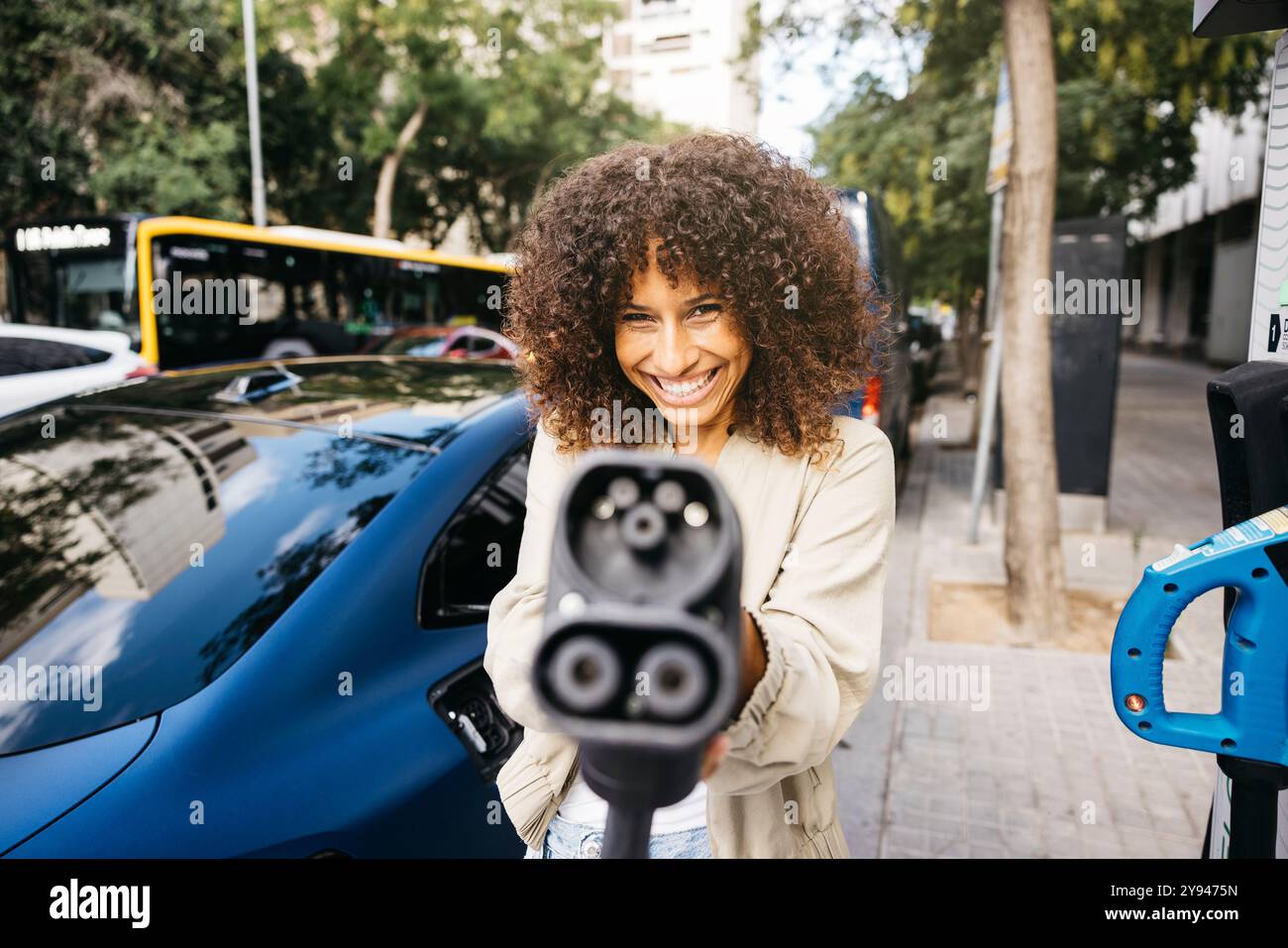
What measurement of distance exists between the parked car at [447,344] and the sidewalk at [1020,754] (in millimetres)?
7222

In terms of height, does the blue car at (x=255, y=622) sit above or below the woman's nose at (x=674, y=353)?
below

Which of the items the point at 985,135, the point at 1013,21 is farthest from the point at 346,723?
the point at 985,135

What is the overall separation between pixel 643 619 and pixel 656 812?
3.28ft

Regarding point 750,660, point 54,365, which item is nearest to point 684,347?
point 750,660

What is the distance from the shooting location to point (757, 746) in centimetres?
102

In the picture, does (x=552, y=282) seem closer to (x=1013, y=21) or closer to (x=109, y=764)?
(x=109, y=764)

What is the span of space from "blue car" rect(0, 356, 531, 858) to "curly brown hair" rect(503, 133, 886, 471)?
596 mm

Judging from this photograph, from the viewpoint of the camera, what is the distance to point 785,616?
1.24m

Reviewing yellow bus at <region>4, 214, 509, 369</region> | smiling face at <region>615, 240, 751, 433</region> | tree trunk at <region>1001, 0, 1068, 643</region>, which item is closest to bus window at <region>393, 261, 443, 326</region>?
yellow bus at <region>4, 214, 509, 369</region>

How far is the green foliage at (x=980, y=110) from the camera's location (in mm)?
8789

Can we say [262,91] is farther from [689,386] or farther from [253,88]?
[689,386]

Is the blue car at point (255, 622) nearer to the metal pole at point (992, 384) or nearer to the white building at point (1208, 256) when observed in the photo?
the metal pole at point (992, 384)

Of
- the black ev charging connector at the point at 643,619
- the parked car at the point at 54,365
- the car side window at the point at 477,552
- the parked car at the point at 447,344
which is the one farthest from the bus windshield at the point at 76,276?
the black ev charging connector at the point at 643,619

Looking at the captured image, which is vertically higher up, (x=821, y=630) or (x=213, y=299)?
(x=213, y=299)
